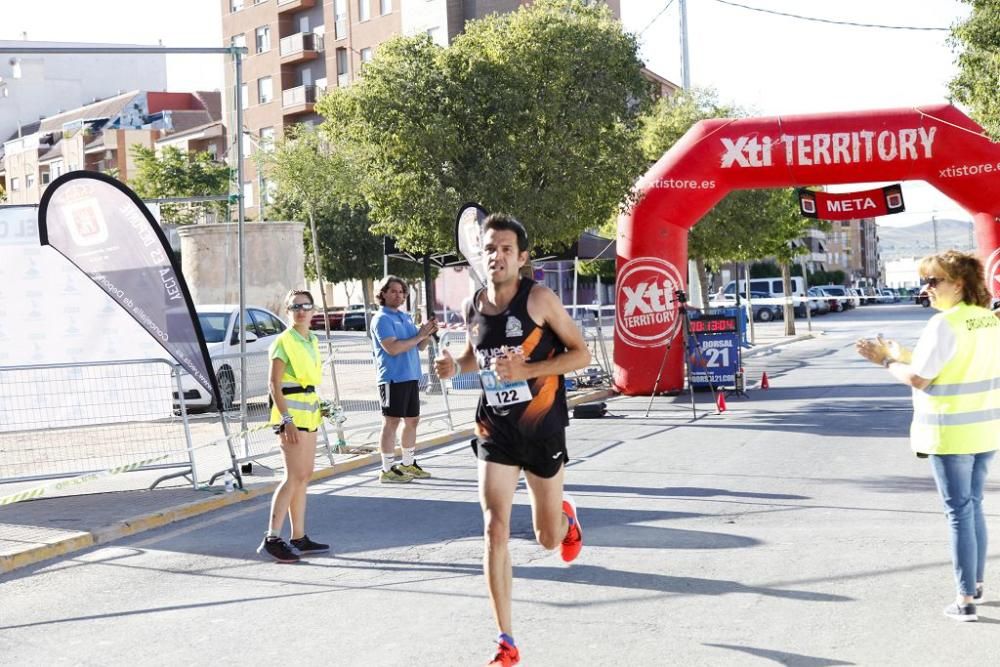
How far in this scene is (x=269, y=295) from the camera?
98.2 feet

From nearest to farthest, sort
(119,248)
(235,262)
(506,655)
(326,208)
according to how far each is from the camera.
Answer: (506,655) → (119,248) → (235,262) → (326,208)

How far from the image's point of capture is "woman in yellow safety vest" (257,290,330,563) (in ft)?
24.8

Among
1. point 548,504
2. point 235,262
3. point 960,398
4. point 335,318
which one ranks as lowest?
point 548,504

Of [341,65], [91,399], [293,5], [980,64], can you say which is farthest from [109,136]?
[91,399]

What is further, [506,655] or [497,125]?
[497,125]

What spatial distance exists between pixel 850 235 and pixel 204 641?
167726 mm

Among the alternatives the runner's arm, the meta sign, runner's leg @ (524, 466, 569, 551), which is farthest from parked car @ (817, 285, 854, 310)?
the runner's arm

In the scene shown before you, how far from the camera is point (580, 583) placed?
660 cm

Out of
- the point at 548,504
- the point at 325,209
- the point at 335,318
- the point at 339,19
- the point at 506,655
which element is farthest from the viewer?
the point at 339,19

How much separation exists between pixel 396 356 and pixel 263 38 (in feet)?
188

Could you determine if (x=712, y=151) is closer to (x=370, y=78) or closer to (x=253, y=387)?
(x=370, y=78)

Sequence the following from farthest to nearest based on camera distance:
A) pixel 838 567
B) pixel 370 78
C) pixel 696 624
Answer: pixel 370 78 → pixel 838 567 → pixel 696 624

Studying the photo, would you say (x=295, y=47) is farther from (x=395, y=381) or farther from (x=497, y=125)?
(x=395, y=381)

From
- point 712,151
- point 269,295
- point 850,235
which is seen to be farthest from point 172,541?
point 850,235
